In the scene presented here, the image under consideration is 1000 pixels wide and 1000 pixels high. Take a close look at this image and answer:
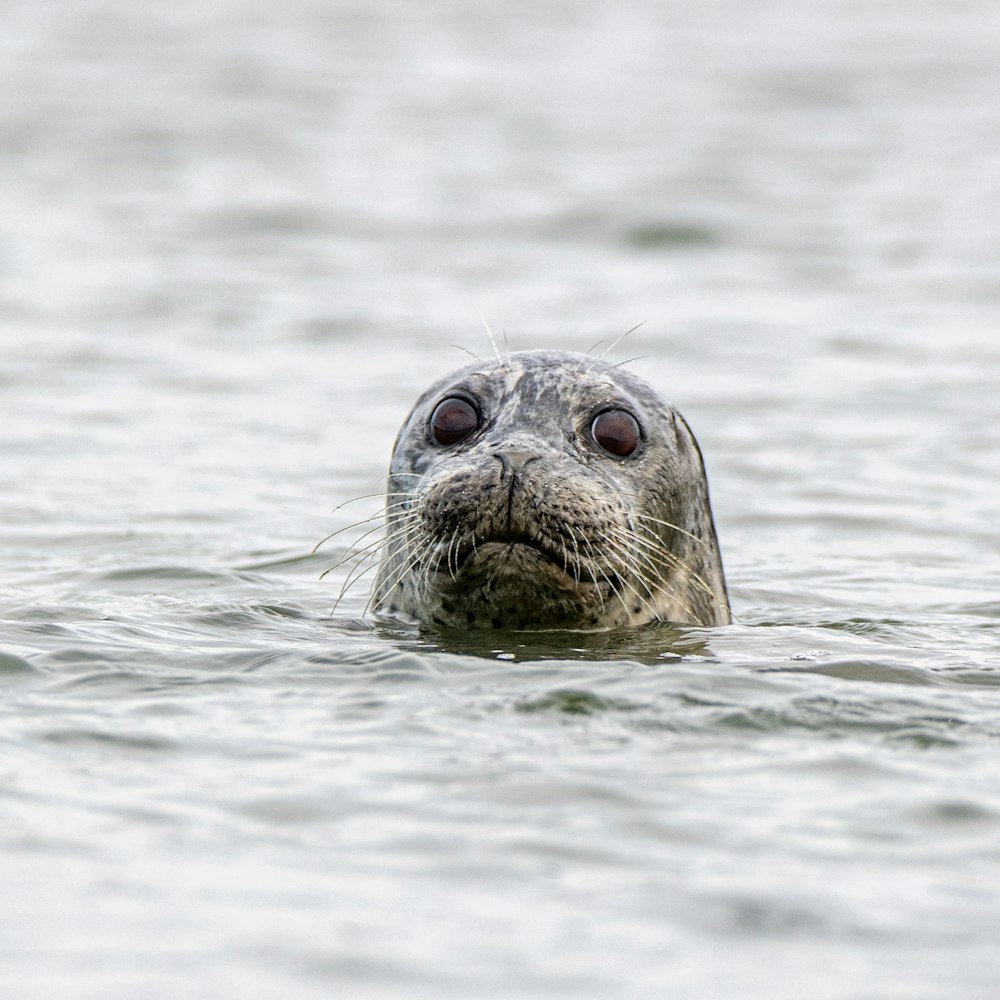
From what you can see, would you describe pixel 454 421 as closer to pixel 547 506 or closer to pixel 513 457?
pixel 513 457

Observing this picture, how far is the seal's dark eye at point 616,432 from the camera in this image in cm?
695

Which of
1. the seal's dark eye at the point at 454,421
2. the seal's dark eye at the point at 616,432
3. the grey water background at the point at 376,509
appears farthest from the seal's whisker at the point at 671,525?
the seal's dark eye at the point at 454,421

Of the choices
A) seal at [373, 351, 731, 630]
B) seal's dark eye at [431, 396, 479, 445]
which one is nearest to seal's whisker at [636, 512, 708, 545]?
seal at [373, 351, 731, 630]

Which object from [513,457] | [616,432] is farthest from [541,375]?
[513,457]

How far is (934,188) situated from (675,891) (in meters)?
18.8

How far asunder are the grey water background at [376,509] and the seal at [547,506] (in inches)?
6.8

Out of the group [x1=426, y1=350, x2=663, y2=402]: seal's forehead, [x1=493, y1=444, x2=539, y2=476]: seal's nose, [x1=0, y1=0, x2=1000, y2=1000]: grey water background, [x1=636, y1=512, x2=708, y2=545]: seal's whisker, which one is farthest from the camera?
[x1=426, y1=350, x2=663, y2=402]: seal's forehead

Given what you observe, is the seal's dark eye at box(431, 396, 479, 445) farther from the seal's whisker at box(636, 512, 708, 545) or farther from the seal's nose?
the seal's whisker at box(636, 512, 708, 545)

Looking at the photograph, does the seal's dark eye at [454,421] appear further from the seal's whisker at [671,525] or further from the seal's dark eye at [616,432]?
the seal's whisker at [671,525]

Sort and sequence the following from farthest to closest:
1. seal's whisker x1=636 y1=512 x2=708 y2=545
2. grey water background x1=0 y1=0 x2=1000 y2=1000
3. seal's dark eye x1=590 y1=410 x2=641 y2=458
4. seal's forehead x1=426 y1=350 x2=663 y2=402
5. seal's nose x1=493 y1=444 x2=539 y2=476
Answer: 1. seal's forehead x1=426 y1=350 x2=663 y2=402
2. seal's dark eye x1=590 y1=410 x2=641 y2=458
3. seal's whisker x1=636 y1=512 x2=708 y2=545
4. seal's nose x1=493 y1=444 x2=539 y2=476
5. grey water background x1=0 y1=0 x2=1000 y2=1000

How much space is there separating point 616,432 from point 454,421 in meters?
0.57

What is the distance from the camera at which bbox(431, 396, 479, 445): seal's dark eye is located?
6.98 m

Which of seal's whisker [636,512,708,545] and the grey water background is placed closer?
the grey water background

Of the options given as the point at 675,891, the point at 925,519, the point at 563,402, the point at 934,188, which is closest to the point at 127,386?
the point at 925,519
